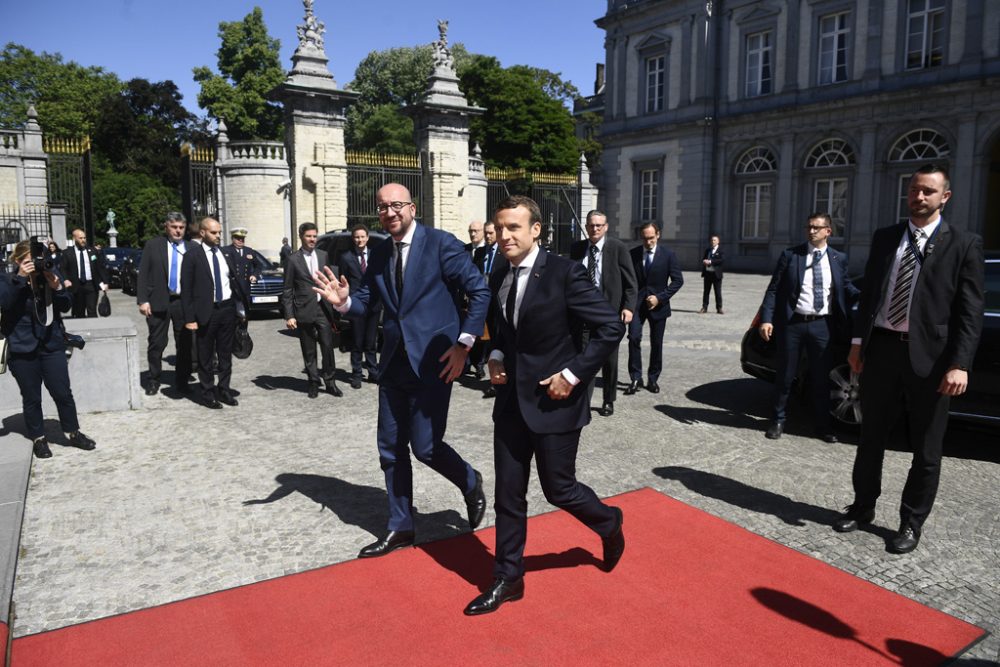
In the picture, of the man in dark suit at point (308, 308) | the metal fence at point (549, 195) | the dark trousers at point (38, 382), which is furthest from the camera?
the metal fence at point (549, 195)

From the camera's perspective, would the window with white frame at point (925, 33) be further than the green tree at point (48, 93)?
No

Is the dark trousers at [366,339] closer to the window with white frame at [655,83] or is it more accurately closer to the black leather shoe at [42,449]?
the black leather shoe at [42,449]

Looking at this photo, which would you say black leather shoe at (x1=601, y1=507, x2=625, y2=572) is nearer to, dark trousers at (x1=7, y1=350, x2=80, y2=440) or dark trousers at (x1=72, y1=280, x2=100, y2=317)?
dark trousers at (x1=7, y1=350, x2=80, y2=440)

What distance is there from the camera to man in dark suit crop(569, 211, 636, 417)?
7.47m

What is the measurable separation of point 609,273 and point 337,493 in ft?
11.7

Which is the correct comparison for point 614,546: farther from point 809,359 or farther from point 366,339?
point 366,339

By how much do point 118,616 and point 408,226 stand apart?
2396 millimetres

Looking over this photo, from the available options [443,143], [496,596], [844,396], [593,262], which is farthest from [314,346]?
[443,143]

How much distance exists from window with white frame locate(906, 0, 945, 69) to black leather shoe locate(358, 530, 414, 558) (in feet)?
90.3

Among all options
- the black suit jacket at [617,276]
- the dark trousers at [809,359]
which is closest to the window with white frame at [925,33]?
the black suit jacket at [617,276]

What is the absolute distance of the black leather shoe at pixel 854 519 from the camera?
4.57 meters

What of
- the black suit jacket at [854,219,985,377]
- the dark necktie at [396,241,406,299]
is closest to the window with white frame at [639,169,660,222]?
the black suit jacket at [854,219,985,377]

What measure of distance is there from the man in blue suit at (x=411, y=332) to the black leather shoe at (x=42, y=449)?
10.7 ft

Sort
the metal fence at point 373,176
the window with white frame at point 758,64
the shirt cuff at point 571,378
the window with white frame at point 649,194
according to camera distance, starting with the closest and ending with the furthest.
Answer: the shirt cuff at point 571,378, the metal fence at point 373,176, the window with white frame at point 758,64, the window with white frame at point 649,194
